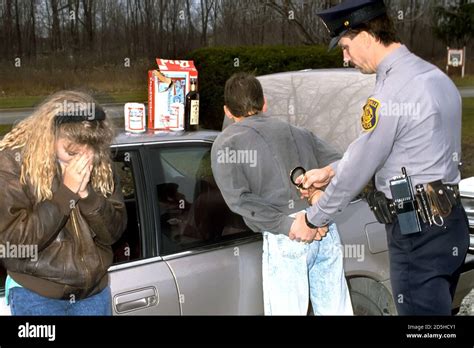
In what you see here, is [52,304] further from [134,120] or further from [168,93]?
[168,93]

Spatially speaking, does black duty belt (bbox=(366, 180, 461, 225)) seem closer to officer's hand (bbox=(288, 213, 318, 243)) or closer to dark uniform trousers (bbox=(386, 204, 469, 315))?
dark uniform trousers (bbox=(386, 204, 469, 315))

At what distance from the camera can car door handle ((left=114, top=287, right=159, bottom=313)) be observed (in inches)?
82.7

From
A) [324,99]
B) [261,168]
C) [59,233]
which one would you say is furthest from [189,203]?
[324,99]

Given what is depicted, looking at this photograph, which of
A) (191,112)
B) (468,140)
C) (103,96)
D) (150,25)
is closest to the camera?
(191,112)

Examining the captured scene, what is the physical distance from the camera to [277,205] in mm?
2387

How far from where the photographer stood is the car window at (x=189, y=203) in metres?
2.37

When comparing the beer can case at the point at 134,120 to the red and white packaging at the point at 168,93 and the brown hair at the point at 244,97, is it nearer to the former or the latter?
the red and white packaging at the point at 168,93

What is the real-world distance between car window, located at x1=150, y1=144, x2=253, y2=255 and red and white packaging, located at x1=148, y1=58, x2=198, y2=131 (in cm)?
23

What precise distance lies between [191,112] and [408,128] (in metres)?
1.10

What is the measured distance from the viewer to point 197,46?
6484 mm

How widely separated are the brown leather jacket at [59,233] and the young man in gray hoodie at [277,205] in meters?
0.55

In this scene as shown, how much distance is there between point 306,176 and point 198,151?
494 millimetres

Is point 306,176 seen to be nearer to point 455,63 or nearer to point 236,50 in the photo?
point 236,50
